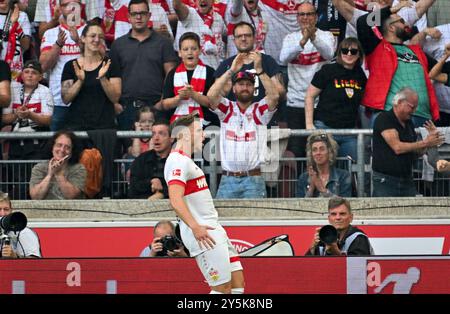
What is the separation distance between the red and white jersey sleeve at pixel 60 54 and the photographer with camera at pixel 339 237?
128 inches

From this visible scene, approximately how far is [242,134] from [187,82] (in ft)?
2.55

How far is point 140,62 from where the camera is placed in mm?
12234

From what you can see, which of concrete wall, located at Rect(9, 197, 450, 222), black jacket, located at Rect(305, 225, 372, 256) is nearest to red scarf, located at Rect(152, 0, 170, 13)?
concrete wall, located at Rect(9, 197, 450, 222)

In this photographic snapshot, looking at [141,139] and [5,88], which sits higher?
[5,88]

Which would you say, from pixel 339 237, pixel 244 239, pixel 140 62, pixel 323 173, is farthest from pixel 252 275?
pixel 140 62

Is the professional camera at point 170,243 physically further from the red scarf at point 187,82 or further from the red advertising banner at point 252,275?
the red scarf at point 187,82

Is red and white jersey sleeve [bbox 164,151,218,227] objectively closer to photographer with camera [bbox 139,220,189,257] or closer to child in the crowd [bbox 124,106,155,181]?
photographer with camera [bbox 139,220,189,257]

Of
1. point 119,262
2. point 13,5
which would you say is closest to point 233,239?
point 119,262

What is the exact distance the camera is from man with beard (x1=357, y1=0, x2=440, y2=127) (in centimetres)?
1198

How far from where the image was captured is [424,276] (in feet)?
32.2

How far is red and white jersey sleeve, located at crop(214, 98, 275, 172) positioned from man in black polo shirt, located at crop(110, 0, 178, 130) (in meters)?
0.77

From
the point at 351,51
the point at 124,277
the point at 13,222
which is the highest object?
the point at 351,51

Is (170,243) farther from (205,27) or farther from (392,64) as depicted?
(392,64)

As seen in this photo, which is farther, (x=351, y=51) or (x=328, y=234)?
(x=351, y=51)
